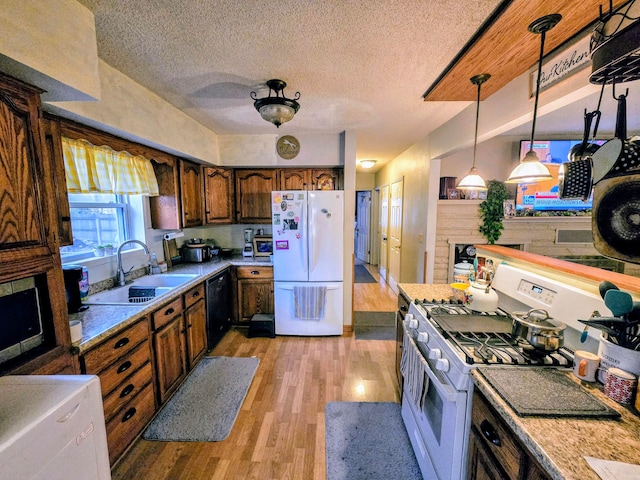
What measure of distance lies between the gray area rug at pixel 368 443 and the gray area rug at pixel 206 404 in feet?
2.48

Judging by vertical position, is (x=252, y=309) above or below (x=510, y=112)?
below

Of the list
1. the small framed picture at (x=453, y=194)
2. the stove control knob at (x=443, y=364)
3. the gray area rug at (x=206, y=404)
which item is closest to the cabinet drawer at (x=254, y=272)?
the gray area rug at (x=206, y=404)

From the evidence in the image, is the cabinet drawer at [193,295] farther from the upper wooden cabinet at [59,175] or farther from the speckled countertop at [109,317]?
the upper wooden cabinet at [59,175]

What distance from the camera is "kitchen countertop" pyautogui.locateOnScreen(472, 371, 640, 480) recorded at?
69 cm

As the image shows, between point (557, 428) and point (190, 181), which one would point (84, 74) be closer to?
point (190, 181)

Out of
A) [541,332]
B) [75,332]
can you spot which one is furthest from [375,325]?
[75,332]

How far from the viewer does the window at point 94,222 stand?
2156 mm

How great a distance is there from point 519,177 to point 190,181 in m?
3.07

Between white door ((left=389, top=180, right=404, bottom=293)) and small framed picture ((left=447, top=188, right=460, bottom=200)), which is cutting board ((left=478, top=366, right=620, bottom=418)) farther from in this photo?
white door ((left=389, top=180, right=404, bottom=293))

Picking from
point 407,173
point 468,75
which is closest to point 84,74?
point 468,75

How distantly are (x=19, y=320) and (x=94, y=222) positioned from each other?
140 centimetres

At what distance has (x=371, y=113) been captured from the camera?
2.67m

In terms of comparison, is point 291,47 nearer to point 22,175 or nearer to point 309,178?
point 22,175

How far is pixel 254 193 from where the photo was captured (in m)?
3.69
